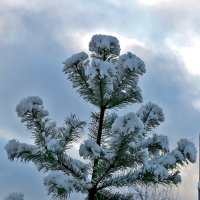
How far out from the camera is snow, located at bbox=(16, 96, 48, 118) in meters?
4.64

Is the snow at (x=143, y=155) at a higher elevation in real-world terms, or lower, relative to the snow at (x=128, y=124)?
lower

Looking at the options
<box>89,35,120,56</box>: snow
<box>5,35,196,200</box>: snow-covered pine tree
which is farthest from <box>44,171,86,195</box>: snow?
<box>89,35,120,56</box>: snow

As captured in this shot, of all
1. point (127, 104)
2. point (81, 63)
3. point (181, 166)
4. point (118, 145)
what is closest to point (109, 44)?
point (81, 63)

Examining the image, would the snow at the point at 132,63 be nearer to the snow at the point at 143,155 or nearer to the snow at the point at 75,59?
the snow at the point at 75,59

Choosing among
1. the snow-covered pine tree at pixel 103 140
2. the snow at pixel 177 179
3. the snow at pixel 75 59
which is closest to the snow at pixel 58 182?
the snow-covered pine tree at pixel 103 140

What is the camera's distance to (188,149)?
4.66m

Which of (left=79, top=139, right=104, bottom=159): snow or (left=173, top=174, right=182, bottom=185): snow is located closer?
(left=79, top=139, right=104, bottom=159): snow

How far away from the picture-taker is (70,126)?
5.30 meters

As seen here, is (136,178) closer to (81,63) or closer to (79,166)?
(79,166)

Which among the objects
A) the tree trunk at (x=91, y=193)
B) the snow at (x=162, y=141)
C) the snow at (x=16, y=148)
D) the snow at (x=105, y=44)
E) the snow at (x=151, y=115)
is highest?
the snow at (x=105, y=44)

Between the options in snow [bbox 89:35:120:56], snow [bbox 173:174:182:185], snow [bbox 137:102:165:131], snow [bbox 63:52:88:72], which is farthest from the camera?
snow [bbox 137:102:165:131]

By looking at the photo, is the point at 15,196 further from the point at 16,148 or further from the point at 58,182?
the point at 58,182

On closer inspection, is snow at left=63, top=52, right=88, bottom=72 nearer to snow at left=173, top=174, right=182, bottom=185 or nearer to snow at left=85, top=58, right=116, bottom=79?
snow at left=85, top=58, right=116, bottom=79

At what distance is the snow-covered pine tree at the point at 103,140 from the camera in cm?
442
